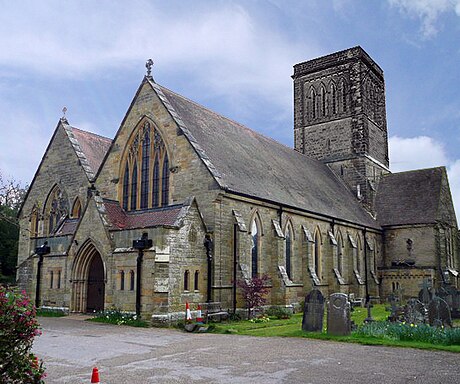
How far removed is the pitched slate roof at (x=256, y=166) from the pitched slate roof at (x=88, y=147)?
785 centimetres

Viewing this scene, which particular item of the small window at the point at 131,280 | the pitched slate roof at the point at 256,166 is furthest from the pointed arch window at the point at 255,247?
the small window at the point at 131,280

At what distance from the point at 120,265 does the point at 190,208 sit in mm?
4012

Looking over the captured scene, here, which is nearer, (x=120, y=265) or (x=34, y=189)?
(x=120, y=265)

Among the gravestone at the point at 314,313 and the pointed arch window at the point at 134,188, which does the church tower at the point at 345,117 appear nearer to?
the pointed arch window at the point at 134,188

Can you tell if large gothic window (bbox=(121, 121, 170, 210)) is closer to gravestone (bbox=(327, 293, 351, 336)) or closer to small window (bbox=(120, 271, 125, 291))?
small window (bbox=(120, 271, 125, 291))

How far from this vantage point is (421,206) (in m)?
41.2

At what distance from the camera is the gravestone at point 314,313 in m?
17.4

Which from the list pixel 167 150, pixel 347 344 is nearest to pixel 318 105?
pixel 167 150

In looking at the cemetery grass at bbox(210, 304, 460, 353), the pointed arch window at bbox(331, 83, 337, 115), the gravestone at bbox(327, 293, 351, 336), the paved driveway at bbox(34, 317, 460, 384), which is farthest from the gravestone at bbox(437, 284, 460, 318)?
the pointed arch window at bbox(331, 83, 337, 115)

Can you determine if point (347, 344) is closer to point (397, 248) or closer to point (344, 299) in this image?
point (344, 299)

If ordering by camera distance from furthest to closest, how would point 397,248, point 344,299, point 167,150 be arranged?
point 397,248, point 167,150, point 344,299

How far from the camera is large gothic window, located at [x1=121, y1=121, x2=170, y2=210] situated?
26.4 m

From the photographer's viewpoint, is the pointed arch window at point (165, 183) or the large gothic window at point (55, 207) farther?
the large gothic window at point (55, 207)

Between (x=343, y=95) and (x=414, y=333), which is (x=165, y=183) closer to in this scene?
(x=414, y=333)
